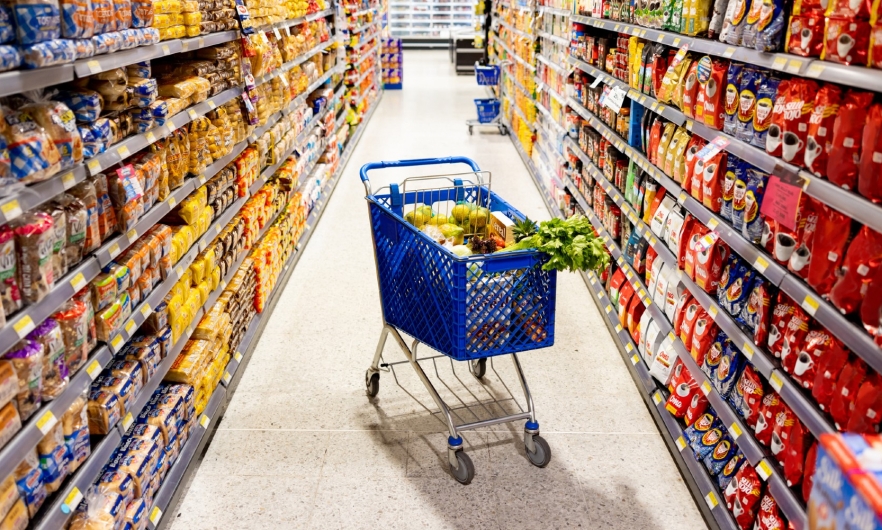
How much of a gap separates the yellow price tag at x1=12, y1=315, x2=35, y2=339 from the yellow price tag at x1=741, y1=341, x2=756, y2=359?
211 centimetres

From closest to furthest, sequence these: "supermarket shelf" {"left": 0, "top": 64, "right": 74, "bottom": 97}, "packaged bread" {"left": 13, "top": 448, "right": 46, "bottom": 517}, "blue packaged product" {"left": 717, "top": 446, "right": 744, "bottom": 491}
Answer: "supermarket shelf" {"left": 0, "top": 64, "right": 74, "bottom": 97} < "packaged bread" {"left": 13, "top": 448, "right": 46, "bottom": 517} < "blue packaged product" {"left": 717, "top": 446, "right": 744, "bottom": 491}

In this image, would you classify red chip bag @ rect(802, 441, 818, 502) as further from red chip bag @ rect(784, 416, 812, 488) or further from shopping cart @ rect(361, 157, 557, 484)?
shopping cart @ rect(361, 157, 557, 484)

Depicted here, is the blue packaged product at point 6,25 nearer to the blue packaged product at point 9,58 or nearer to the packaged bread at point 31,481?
the blue packaged product at point 9,58

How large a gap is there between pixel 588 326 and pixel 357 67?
6.66 m

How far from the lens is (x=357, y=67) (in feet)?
32.2

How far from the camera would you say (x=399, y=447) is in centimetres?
309

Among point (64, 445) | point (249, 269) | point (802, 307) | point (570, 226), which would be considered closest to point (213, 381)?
point (249, 269)

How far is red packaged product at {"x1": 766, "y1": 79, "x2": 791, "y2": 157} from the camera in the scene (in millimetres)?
2129

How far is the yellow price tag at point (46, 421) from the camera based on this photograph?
1854mm

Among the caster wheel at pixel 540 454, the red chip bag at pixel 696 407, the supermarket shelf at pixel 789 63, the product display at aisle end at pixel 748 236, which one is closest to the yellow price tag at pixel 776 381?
the product display at aisle end at pixel 748 236

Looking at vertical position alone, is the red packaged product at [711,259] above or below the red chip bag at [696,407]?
above

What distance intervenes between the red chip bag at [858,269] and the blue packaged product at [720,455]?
0.96 meters

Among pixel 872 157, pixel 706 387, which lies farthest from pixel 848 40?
pixel 706 387

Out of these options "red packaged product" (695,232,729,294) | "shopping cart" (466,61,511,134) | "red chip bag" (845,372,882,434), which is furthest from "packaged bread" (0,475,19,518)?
"shopping cart" (466,61,511,134)
